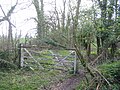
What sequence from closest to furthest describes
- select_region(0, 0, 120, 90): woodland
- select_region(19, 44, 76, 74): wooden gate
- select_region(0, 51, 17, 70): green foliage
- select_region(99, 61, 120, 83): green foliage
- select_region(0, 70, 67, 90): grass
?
select_region(0, 0, 120, 90): woodland, select_region(0, 70, 67, 90): grass, select_region(99, 61, 120, 83): green foliage, select_region(0, 51, 17, 70): green foliage, select_region(19, 44, 76, 74): wooden gate

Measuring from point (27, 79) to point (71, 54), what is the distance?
256cm

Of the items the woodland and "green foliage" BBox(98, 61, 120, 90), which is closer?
the woodland

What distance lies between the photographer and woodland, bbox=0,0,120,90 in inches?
299

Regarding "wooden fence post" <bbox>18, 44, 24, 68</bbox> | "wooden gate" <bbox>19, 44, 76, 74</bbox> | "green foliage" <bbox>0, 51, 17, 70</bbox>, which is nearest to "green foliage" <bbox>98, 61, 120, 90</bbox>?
"wooden gate" <bbox>19, 44, 76, 74</bbox>

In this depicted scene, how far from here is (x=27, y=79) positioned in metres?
8.74

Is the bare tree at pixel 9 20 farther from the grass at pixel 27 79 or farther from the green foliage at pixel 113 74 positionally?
the green foliage at pixel 113 74

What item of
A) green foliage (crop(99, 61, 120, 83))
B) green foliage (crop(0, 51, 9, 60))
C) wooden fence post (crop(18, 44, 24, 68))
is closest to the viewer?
green foliage (crop(99, 61, 120, 83))

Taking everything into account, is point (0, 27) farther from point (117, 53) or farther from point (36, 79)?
point (117, 53)

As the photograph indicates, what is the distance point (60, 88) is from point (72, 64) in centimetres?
228

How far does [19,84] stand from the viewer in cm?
809

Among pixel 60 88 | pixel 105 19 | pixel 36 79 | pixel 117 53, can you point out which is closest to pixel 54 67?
pixel 36 79

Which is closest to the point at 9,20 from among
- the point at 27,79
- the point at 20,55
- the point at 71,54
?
the point at 20,55

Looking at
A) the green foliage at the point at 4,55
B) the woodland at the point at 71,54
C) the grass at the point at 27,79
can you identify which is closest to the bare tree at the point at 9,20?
the woodland at the point at 71,54

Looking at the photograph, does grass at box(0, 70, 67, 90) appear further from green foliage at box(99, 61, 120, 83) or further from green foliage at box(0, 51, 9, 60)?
green foliage at box(99, 61, 120, 83)
